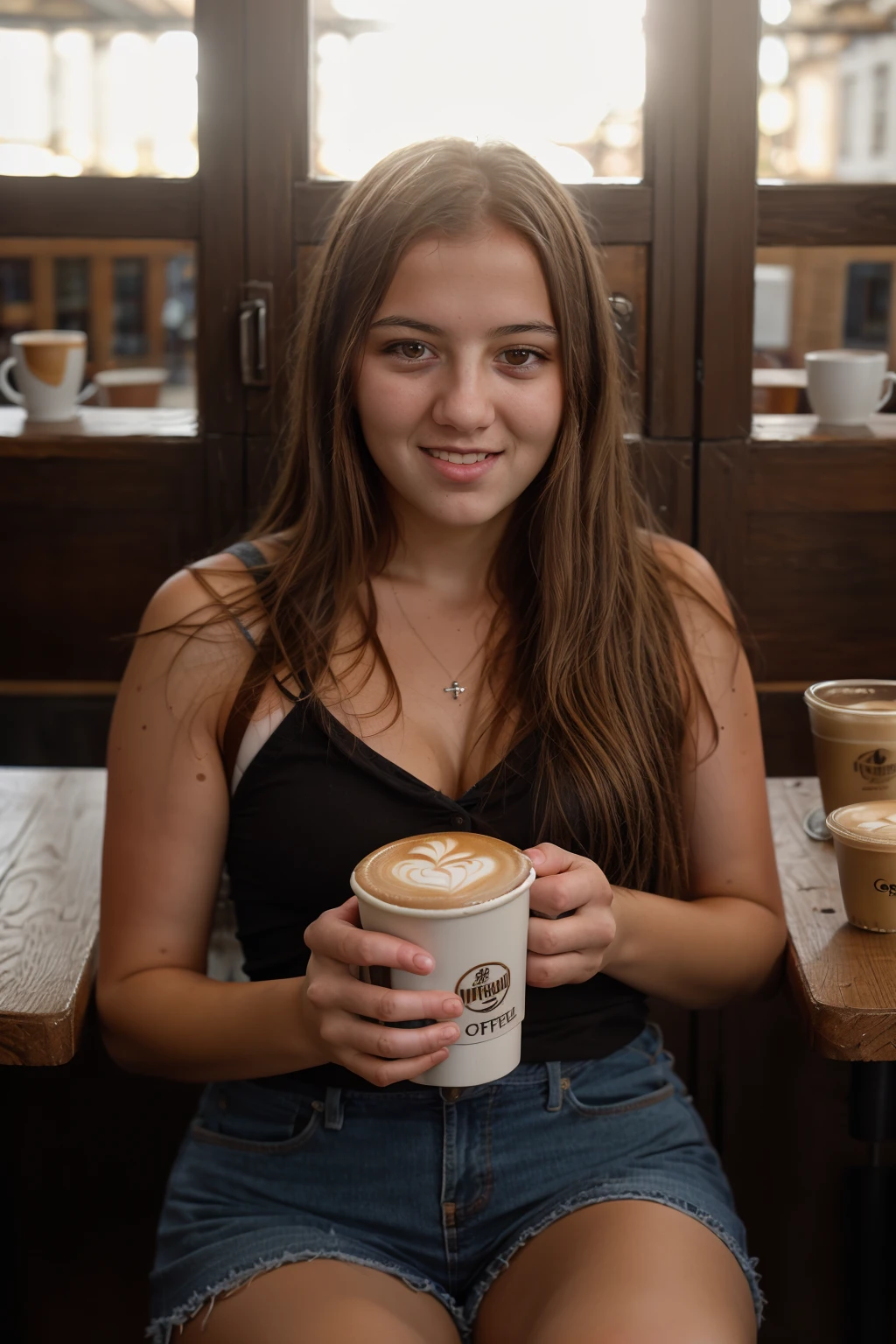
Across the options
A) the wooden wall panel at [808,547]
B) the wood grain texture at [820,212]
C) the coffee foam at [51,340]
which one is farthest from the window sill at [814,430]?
the coffee foam at [51,340]

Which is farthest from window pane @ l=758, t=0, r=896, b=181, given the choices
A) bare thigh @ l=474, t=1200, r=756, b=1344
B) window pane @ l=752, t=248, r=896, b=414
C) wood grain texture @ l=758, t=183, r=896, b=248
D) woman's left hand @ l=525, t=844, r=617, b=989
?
bare thigh @ l=474, t=1200, r=756, b=1344

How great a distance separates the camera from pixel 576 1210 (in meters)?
1.23

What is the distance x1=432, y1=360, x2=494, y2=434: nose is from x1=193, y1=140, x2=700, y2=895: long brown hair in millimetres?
97

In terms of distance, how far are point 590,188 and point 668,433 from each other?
32cm

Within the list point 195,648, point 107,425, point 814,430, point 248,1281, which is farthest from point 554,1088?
point 107,425

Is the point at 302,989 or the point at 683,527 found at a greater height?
the point at 683,527

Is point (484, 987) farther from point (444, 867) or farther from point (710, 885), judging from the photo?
point (710, 885)

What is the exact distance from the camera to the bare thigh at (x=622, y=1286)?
1082mm

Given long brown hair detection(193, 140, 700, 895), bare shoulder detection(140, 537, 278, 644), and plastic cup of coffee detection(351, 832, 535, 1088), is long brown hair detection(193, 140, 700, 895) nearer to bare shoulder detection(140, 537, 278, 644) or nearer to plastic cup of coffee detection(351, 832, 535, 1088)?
bare shoulder detection(140, 537, 278, 644)

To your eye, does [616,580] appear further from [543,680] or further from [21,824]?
[21,824]

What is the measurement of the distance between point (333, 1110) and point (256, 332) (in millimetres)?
983

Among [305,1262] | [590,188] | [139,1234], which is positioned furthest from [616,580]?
[139,1234]

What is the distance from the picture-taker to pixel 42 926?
1.35 metres

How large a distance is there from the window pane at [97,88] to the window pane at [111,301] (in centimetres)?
64
